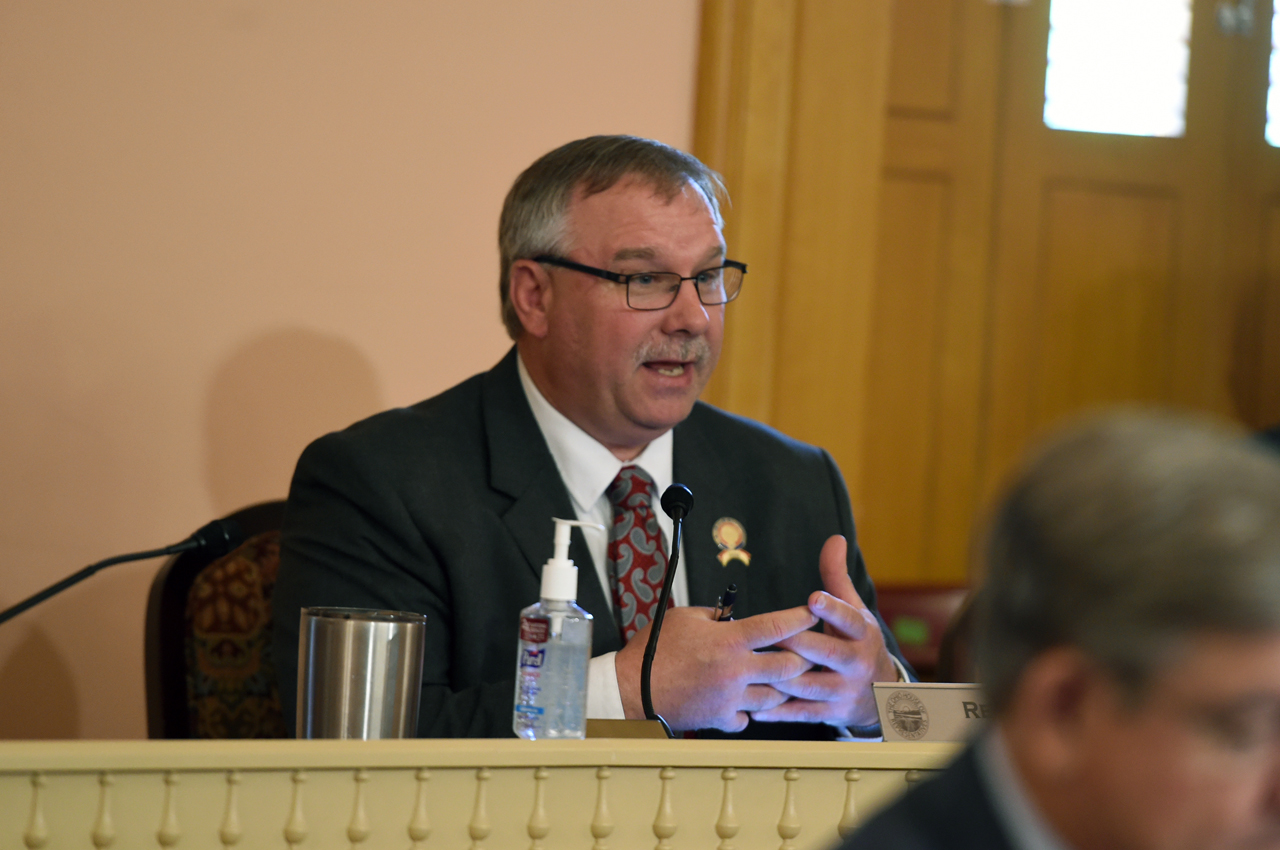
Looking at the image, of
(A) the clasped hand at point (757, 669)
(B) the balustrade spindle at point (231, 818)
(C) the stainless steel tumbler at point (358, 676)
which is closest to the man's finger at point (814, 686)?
(A) the clasped hand at point (757, 669)

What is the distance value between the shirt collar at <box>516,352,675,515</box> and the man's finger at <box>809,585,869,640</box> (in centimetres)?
36

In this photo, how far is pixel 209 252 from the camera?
2451 mm

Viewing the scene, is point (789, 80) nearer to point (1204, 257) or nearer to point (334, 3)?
point (334, 3)

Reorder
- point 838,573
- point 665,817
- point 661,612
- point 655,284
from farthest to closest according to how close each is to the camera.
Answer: point 655,284 → point 838,573 → point 661,612 → point 665,817

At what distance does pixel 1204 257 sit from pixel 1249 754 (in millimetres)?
3190

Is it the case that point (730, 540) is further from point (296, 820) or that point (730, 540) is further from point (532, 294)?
point (296, 820)

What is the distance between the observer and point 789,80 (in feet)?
9.28

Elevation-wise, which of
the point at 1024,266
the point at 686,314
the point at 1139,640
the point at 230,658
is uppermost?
the point at 1024,266

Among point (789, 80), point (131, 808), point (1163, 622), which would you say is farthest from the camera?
point (789, 80)

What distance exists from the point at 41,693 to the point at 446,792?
1.69 metres

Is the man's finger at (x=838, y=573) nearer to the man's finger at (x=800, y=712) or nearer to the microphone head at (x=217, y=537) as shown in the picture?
the man's finger at (x=800, y=712)

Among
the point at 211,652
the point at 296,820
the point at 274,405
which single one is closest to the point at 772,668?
the point at 296,820

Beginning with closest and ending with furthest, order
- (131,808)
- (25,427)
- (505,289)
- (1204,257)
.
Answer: (131,808) → (505,289) → (25,427) → (1204,257)

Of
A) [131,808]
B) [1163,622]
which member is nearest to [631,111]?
[131,808]
